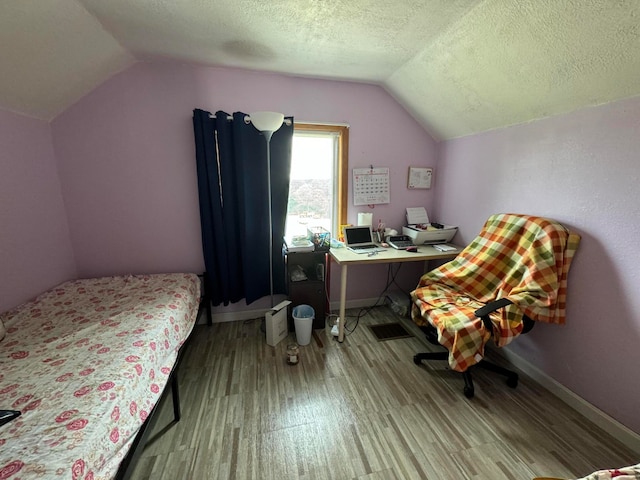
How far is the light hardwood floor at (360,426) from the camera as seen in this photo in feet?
4.39

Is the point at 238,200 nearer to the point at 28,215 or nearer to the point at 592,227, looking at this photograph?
the point at 28,215

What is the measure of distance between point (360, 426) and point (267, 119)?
2.12 metres

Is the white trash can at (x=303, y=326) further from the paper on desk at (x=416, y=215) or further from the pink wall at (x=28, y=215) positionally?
the pink wall at (x=28, y=215)

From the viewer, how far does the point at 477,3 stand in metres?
1.44

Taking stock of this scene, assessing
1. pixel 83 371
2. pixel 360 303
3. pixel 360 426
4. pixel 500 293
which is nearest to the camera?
pixel 83 371

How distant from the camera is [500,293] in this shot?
6.11 ft

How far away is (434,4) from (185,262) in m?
2.63

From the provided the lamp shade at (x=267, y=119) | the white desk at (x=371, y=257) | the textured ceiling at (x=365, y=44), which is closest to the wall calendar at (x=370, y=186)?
the white desk at (x=371, y=257)

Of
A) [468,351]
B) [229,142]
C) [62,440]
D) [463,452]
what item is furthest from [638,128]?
[62,440]

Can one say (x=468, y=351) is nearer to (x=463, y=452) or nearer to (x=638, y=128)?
(x=463, y=452)

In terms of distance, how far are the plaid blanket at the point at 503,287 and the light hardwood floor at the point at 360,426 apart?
39 cm

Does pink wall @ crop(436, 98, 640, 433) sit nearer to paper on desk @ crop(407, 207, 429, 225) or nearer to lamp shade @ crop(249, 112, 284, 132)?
paper on desk @ crop(407, 207, 429, 225)

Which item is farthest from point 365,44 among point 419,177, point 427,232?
point 427,232

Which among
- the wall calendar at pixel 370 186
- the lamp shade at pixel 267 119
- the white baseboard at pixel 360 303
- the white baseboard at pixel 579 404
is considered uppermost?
the lamp shade at pixel 267 119
